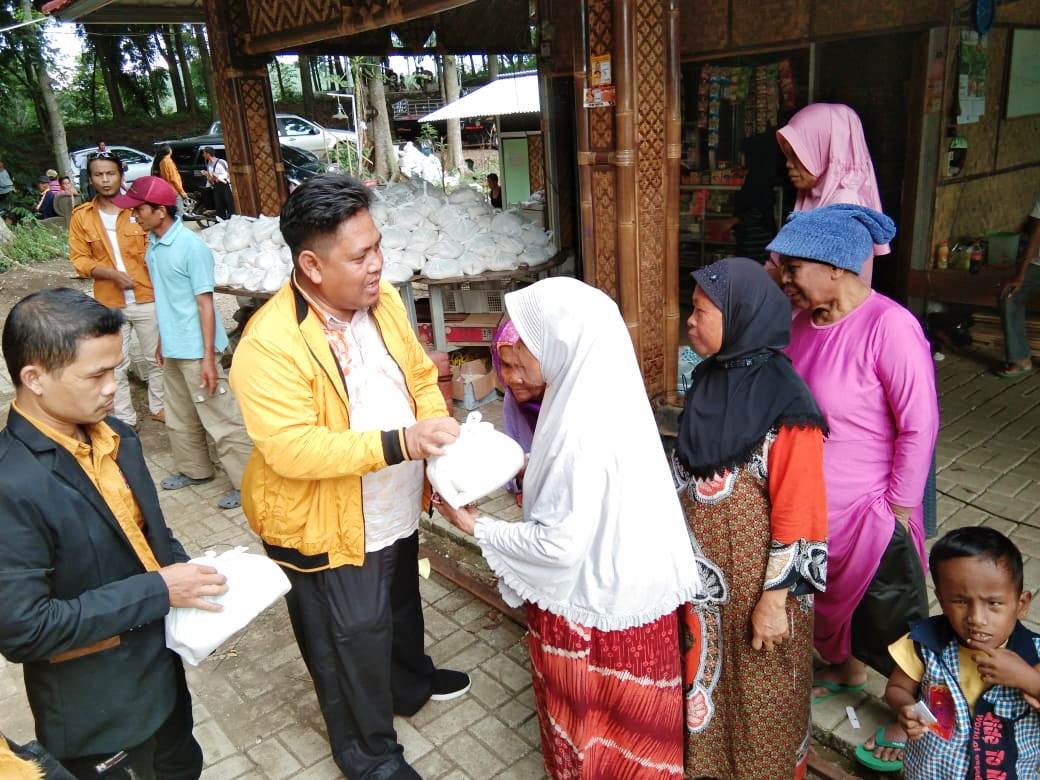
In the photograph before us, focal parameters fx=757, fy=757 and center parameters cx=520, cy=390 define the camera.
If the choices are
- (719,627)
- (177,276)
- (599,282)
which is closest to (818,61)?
(599,282)

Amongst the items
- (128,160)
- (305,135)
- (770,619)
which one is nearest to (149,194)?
(770,619)

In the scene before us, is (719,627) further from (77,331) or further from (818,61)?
(818,61)

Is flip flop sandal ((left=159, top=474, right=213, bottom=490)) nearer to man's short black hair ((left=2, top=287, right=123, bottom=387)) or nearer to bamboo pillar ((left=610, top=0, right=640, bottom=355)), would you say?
bamboo pillar ((left=610, top=0, right=640, bottom=355))

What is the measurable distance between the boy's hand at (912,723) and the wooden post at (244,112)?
19.3ft

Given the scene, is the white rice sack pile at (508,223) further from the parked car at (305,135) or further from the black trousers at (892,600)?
the parked car at (305,135)

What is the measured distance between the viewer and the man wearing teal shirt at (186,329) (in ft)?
14.0

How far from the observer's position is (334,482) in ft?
7.06

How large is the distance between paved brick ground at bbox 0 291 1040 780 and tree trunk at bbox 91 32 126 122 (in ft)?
102

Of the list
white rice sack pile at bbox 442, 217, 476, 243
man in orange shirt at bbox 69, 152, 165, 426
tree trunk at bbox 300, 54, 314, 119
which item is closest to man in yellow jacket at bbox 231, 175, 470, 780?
white rice sack pile at bbox 442, 217, 476, 243

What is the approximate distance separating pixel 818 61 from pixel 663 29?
2.78 metres

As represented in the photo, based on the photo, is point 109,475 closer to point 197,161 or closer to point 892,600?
point 892,600

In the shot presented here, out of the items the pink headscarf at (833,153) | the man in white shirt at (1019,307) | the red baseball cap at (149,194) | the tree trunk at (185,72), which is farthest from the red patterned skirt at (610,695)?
the tree trunk at (185,72)

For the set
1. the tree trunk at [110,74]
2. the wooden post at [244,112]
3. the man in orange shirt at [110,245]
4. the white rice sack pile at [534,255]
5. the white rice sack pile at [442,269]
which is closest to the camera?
the man in orange shirt at [110,245]

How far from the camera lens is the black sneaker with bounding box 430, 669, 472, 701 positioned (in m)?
2.89
